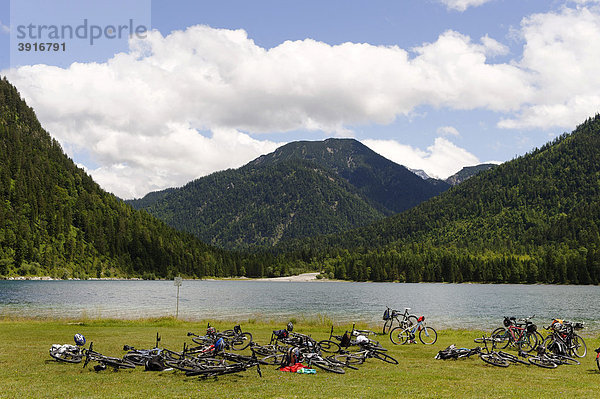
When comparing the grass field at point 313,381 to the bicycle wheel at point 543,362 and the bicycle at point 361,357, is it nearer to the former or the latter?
the bicycle at point 361,357

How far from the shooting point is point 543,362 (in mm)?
23234

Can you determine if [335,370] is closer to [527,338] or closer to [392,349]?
[392,349]

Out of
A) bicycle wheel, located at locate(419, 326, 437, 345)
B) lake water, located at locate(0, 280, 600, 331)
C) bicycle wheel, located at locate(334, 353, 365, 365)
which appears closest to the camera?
bicycle wheel, located at locate(334, 353, 365, 365)

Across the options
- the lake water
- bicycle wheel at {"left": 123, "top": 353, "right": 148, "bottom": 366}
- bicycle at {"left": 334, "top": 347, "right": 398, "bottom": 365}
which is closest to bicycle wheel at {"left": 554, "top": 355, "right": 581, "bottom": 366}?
bicycle at {"left": 334, "top": 347, "right": 398, "bottom": 365}

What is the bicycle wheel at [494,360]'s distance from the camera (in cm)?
2284

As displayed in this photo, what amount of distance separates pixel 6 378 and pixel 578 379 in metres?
23.6

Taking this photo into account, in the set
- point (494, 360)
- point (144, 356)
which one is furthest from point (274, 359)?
point (494, 360)

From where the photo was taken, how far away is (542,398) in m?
16.1

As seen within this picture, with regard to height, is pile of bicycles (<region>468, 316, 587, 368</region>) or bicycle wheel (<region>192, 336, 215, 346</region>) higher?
bicycle wheel (<region>192, 336, 215, 346</region>)

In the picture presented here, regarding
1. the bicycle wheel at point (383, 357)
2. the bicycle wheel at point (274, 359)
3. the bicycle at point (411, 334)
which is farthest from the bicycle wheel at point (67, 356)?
the bicycle at point (411, 334)

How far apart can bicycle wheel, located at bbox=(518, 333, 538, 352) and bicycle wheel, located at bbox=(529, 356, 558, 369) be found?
15.7ft

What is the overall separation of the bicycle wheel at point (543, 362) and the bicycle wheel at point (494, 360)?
62.1 inches

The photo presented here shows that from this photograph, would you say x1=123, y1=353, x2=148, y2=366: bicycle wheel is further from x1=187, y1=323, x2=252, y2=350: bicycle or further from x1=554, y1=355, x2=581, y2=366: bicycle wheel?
x1=554, y1=355, x2=581, y2=366: bicycle wheel

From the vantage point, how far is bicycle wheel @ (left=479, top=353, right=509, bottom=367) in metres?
22.8
